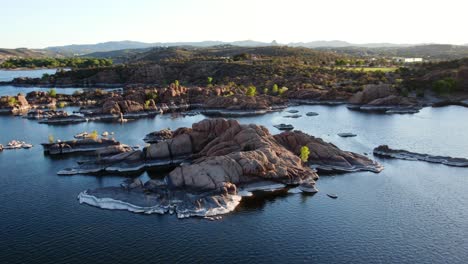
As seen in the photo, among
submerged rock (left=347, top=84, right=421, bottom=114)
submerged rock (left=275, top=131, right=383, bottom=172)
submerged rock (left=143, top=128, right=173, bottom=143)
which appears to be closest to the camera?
submerged rock (left=275, top=131, right=383, bottom=172)

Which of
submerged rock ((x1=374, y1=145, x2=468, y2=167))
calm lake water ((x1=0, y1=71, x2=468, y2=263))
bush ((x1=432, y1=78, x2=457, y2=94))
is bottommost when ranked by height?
calm lake water ((x1=0, y1=71, x2=468, y2=263))

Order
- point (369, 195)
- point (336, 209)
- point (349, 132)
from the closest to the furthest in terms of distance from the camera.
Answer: point (336, 209) → point (369, 195) → point (349, 132)

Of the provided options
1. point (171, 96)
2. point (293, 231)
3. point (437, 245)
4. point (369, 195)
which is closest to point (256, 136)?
point (369, 195)

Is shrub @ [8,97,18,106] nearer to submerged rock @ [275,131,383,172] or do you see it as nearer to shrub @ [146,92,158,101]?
shrub @ [146,92,158,101]

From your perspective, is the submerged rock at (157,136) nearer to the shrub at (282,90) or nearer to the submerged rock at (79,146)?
the submerged rock at (79,146)

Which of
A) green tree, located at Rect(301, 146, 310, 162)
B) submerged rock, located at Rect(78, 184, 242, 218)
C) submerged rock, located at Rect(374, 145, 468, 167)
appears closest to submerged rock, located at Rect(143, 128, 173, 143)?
green tree, located at Rect(301, 146, 310, 162)

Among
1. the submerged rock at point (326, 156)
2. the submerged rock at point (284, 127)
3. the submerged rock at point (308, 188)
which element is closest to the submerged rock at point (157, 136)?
the submerged rock at point (284, 127)

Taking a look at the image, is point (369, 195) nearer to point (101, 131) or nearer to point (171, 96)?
point (101, 131)
